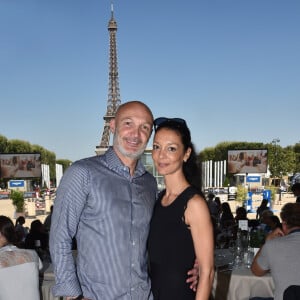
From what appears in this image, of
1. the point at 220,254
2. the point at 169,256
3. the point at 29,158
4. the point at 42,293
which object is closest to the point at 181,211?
the point at 169,256

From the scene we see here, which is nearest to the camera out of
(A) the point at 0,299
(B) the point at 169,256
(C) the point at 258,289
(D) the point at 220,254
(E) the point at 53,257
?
(E) the point at 53,257

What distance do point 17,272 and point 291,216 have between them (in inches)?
93.0

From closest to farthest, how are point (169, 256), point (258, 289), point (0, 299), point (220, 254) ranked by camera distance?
point (169, 256), point (0, 299), point (258, 289), point (220, 254)

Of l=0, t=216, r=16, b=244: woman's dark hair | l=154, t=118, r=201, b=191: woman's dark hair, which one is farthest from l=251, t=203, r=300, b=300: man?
l=0, t=216, r=16, b=244: woman's dark hair

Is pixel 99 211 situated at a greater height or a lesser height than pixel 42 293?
greater

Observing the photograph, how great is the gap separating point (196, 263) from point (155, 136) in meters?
0.72

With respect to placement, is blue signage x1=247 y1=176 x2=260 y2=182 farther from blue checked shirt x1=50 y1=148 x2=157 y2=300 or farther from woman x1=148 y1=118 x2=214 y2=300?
blue checked shirt x1=50 y1=148 x2=157 y2=300

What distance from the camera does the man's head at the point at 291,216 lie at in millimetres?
3282

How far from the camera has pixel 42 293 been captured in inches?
155

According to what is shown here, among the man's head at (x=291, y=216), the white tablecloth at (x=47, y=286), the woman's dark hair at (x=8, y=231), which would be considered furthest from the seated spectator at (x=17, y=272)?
the man's head at (x=291, y=216)

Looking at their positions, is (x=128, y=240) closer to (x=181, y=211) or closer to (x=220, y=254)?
(x=181, y=211)

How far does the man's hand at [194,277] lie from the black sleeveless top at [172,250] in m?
0.02

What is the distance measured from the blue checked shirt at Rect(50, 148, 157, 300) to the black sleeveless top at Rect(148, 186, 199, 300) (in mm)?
122

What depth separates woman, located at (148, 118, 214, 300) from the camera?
200 centimetres
